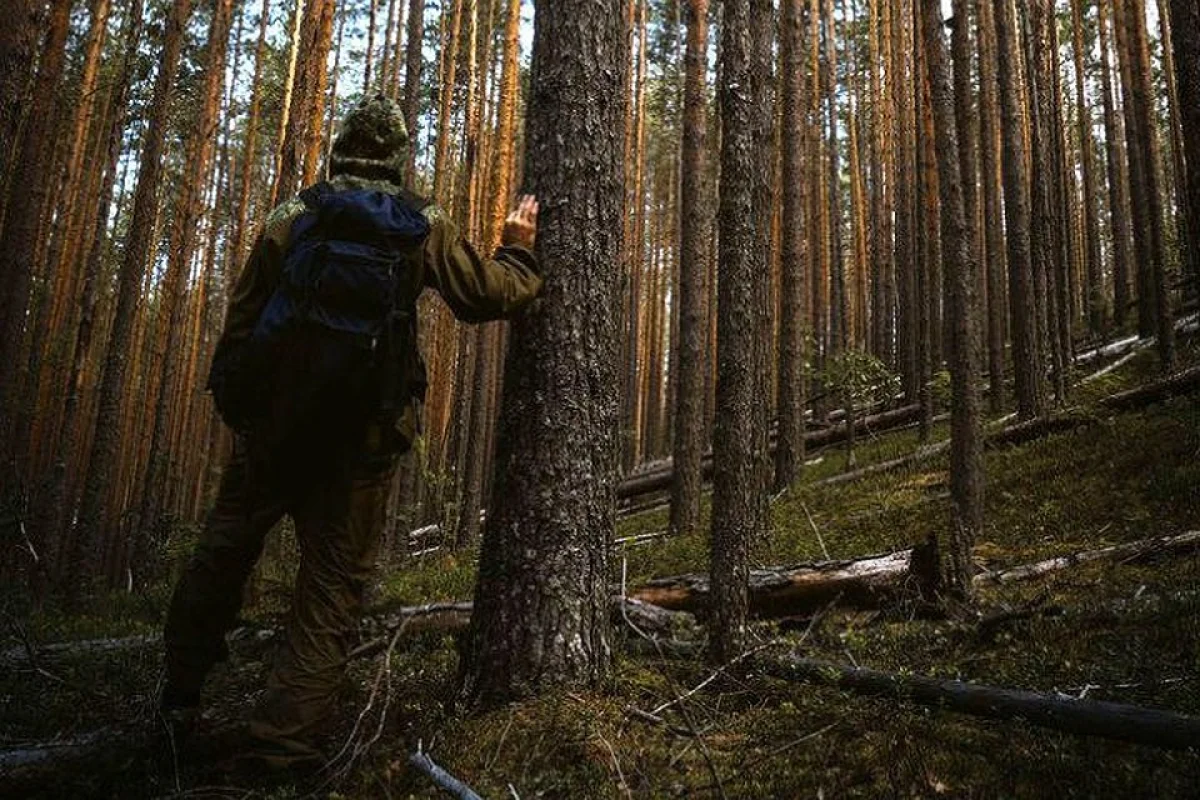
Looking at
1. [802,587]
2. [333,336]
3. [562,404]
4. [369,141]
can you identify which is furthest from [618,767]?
[802,587]

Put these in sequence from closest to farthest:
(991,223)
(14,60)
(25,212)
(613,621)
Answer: (613,621), (14,60), (25,212), (991,223)

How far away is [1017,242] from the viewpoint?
1109 centimetres

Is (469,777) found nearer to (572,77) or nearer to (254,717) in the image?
(254,717)

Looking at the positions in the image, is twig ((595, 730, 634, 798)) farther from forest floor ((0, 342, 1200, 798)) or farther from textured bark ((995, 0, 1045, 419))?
textured bark ((995, 0, 1045, 419))

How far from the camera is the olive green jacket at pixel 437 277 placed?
2744 mm

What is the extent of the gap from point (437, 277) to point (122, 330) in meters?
9.59

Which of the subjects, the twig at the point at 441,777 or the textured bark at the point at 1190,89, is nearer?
the twig at the point at 441,777

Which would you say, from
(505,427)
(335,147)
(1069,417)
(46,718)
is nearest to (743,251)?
(505,427)

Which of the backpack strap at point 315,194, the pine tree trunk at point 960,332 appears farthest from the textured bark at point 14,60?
the pine tree trunk at point 960,332

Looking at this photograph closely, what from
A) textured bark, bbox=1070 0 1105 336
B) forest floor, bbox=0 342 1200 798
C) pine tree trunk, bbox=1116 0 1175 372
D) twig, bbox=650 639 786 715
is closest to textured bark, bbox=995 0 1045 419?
pine tree trunk, bbox=1116 0 1175 372

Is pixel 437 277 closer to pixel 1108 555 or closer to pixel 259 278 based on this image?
pixel 259 278

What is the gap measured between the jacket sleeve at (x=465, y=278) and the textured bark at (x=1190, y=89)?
2.77m

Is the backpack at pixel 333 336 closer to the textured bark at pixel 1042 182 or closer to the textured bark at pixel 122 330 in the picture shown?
the textured bark at pixel 122 330

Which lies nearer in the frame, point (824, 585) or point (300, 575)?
point (300, 575)
